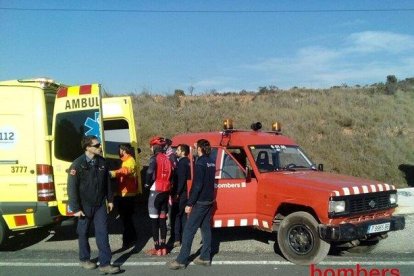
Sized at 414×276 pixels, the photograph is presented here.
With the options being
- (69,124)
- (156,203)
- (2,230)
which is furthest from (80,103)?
(2,230)

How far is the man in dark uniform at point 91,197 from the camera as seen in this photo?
19.7 ft

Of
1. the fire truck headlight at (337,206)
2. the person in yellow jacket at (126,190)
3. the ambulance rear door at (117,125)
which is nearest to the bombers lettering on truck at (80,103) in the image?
the person in yellow jacket at (126,190)

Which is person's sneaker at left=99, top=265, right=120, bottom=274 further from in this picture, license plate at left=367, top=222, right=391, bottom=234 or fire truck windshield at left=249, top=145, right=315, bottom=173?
license plate at left=367, top=222, right=391, bottom=234

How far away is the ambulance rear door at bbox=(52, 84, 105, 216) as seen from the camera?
724 centimetres

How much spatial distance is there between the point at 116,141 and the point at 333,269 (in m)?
5.70

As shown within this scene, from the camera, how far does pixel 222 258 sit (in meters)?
6.84

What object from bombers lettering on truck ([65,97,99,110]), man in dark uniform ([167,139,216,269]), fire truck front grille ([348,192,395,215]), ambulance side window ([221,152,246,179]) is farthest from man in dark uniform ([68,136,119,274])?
fire truck front grille ([348,192,395,215])

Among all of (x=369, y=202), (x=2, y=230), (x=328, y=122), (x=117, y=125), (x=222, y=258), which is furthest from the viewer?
(x=328, y=122)

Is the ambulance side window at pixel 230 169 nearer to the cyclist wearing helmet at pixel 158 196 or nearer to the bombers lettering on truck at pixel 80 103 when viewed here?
the cyclist wearing helmet at pixel 158 196

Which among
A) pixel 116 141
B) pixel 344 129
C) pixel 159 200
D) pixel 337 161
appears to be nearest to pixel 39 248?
pixel 159 200

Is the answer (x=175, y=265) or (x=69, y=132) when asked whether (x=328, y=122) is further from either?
(x=175, y=265)

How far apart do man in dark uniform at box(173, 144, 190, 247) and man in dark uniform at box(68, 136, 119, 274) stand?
4.43 feet

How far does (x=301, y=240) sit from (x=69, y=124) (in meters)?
4.08

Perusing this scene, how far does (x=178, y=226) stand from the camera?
304 inches
